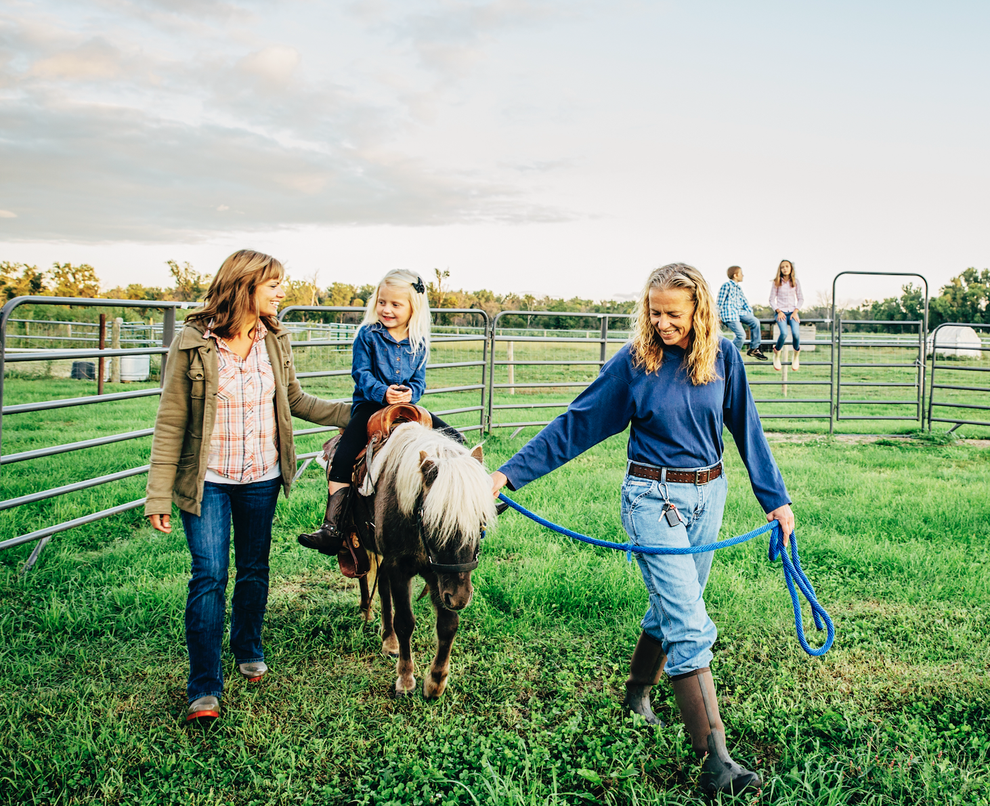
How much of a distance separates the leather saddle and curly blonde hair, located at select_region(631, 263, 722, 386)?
1204 mm

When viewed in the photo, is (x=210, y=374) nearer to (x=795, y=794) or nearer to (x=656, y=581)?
(x=656, y=581)

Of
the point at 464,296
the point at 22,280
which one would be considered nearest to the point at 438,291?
the point at 464,296

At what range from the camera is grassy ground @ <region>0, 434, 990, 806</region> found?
7.95ft

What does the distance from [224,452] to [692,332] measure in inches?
80.1

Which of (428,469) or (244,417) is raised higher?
(244,417)

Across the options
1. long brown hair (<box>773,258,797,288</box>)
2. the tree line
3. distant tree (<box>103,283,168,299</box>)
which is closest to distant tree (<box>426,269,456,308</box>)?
the tree line

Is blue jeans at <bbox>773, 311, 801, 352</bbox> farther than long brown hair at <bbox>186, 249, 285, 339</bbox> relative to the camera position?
Yes

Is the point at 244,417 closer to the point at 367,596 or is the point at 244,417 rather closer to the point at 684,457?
the point at 367,596

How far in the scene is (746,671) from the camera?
3.21 meters

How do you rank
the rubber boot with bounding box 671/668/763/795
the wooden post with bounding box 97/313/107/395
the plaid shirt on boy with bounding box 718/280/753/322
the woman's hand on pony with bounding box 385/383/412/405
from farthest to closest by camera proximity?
the plaid shirt on boy with bounding box 718/280/753/322 < the wooden post with bounding box 97/313/107/395 < the woman's hand on pony with bounding box 385/383/412/405 < the rubber boot with bounding box 671/668/763/795

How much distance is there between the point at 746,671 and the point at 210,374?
9.28 ft

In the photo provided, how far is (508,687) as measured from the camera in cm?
307

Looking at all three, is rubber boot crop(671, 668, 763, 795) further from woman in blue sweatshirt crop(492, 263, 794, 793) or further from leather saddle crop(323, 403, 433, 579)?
leather saddle crop(323, 403, 433, 579)

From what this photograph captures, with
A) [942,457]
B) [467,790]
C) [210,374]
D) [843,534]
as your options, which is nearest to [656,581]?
[467,790]
